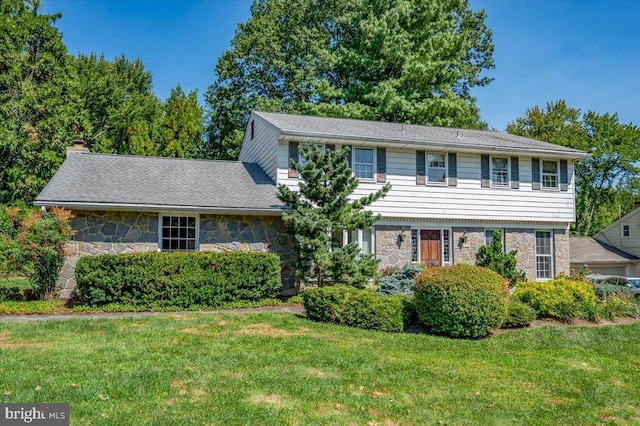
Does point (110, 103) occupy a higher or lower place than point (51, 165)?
higher

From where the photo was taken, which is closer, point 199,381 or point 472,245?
point 199,381

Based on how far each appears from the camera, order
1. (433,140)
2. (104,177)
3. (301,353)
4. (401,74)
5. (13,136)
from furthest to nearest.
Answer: (401,74)
(13,136)
(433,140)
(104,177)
(301,353)

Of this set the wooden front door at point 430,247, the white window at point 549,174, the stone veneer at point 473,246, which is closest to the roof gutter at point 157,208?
the stone veneer at point 473,246

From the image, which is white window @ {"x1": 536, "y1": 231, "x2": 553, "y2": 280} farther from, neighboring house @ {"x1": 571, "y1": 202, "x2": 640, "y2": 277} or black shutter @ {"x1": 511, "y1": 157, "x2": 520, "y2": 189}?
neighboring house @ {"x1": 571, "y1": 202, "x2": 640, "y2": 277}

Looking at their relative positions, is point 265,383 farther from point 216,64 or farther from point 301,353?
point 216,64

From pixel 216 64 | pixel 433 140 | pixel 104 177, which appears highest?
pixel 216 64

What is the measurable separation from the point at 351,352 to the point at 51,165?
69.8 ft

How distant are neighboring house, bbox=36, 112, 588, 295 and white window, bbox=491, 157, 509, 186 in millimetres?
35

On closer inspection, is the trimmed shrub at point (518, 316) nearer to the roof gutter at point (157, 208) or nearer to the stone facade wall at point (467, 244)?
the roof gutter at point (157, 208)

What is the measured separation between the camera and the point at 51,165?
929 inches

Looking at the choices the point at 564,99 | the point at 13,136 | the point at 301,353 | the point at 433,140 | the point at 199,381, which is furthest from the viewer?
the point at 564,99

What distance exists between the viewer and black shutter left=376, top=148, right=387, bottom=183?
623 inches

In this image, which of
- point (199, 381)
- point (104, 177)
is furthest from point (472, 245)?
point (199, 381)

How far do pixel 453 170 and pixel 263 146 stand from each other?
6471 mm
